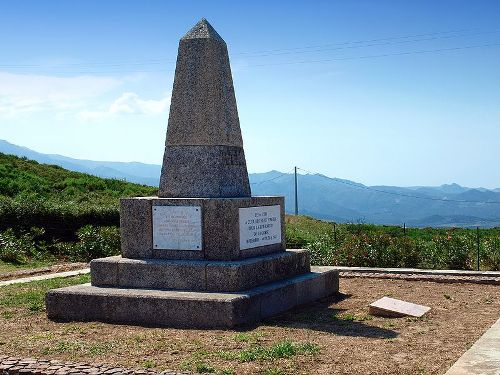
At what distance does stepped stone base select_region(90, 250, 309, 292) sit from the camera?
9211mm

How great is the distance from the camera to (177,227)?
983 centimetres

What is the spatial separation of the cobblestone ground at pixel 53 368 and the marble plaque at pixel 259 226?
3.67 metres

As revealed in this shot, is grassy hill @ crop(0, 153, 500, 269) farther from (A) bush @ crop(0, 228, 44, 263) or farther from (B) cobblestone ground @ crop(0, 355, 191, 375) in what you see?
(B) cobblestone ground @ crop(0, 355, 191, 375)

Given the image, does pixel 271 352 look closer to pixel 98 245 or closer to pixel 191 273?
pixel 191 273

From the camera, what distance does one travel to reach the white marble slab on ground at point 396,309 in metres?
9.18

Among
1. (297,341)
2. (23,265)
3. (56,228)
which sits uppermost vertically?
(56,228)

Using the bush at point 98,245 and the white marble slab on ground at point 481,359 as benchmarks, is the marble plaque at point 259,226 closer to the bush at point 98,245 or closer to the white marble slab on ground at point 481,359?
the white marble slab on ground at point 481,359

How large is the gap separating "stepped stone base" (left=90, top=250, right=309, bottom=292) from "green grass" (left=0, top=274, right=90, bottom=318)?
1060 millimetres

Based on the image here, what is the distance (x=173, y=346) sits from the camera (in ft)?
24.6

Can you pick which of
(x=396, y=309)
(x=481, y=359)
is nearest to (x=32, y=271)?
(x=396, y=309)

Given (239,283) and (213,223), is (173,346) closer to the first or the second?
(239,283)

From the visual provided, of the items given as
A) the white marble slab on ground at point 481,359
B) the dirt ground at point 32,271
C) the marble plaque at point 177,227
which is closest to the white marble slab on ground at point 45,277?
the dirt ground at point 32,271

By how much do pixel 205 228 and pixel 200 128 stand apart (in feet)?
4.98

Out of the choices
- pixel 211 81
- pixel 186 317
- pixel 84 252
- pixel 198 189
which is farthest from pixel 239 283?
pixel 84 252
